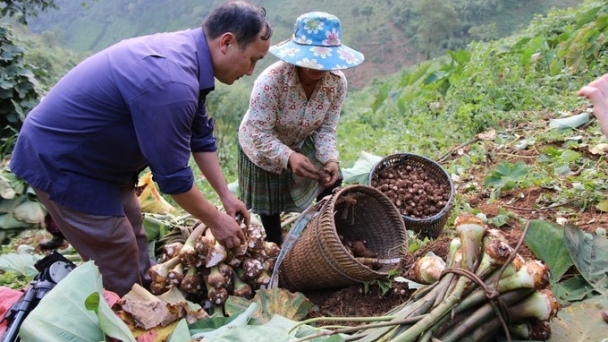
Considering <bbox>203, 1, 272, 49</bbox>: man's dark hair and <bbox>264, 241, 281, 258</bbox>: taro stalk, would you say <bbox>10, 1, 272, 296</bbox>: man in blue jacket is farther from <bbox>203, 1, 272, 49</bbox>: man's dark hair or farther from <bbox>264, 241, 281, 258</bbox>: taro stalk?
<bbox>264, 241, 281, 258</bbox>: taro stalk

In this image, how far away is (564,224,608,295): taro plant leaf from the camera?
6.73 feet

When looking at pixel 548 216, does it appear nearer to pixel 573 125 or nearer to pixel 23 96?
pixel 573 125

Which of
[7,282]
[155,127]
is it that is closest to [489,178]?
[155,127]

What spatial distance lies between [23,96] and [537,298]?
6.23m

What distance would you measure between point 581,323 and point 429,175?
1.34 metres

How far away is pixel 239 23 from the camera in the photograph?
77.5 inches

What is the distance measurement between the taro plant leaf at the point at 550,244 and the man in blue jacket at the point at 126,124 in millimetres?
1240

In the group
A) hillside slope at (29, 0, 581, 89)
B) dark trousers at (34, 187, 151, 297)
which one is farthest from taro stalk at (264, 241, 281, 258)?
hillside slope at (29, 0, 581, 89)

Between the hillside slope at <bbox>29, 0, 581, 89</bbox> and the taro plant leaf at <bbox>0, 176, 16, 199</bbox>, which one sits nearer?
the taro plant leaf at <bbox>0, 176, 16, 199</bbox>

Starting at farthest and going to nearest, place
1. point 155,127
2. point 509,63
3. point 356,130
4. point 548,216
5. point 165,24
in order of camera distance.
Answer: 1. point 165,24
2. point 356,130
3. point 509,63
4. point 548,216
5. point 155,127

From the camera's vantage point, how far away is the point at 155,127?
5.95 feet

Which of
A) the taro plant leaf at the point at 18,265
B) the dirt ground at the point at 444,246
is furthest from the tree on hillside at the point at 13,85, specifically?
the dirt ground at the point at 444,246

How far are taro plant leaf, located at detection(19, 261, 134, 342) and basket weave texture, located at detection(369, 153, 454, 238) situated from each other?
1.64 m

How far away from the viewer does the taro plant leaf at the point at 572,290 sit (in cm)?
201
